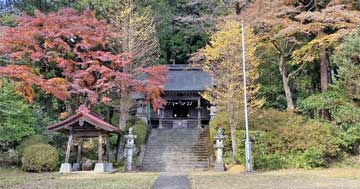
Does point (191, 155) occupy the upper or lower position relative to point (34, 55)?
lower

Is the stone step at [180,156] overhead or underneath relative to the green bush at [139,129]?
underneath

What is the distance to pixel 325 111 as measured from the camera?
2208 cm

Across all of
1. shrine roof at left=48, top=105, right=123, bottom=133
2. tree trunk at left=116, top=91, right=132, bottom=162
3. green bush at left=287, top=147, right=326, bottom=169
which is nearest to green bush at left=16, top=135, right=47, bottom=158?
shrine roof at left=48, top=105, right=123, bottom=133

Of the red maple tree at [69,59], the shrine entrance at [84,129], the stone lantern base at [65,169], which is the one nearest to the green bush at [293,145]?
the shrine entrance at [84,129]

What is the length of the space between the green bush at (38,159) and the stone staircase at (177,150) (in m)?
Result: 4.50

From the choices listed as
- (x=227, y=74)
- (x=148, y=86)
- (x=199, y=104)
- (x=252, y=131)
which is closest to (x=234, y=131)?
(x=252, y=131)

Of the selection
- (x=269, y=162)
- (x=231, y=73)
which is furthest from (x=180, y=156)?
(x=231, y=73)

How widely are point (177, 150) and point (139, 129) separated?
2992 mm

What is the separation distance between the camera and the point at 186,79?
99.0 feet

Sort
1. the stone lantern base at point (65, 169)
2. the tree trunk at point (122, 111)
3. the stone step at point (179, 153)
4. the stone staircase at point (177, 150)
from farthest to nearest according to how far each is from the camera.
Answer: the stone step at point (179, 153), the tree trunk at point (122, 111), the stone staircase at point (177, 150), the stone lantern base at point (65, 169)

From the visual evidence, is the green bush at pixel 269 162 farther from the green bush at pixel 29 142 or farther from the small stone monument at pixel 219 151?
the green bush at pixel 29 142

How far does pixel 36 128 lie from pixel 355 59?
17.2 meters

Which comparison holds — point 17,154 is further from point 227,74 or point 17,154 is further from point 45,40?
point 227,74

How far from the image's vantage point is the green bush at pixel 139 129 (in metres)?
23.2
